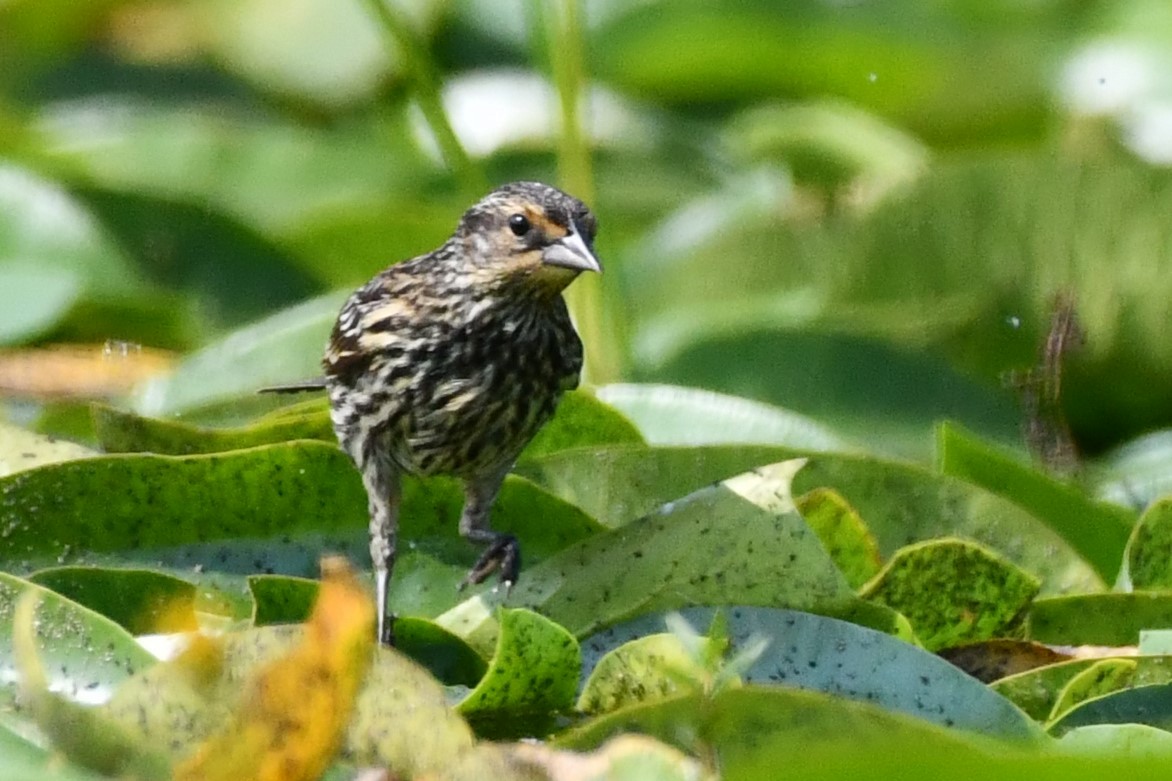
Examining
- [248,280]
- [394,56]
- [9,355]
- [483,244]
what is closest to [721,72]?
[394,56]

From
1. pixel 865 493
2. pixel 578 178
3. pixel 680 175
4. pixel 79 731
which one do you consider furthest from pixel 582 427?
pixel 680 175

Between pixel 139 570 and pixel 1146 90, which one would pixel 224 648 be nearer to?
pixel 139 570

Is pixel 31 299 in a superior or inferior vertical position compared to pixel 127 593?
inferior

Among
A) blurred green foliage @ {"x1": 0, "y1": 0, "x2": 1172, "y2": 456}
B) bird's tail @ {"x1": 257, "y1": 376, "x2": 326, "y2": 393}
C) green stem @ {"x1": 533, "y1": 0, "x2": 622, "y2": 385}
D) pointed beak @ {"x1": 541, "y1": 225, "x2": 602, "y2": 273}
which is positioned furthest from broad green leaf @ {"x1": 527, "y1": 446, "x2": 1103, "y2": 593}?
green stem @ {"x1": 533, "y1": 0, "x2": 622, "y2": 385}

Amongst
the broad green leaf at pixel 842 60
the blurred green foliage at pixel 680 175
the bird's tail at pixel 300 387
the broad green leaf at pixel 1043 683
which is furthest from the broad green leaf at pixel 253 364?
the broad green leaf at pixel 842 60

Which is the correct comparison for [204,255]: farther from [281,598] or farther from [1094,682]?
[1094,682]

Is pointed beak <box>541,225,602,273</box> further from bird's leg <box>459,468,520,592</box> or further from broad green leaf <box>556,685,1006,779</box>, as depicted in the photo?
broad green leaf <box>556,685,1006,779</box>
